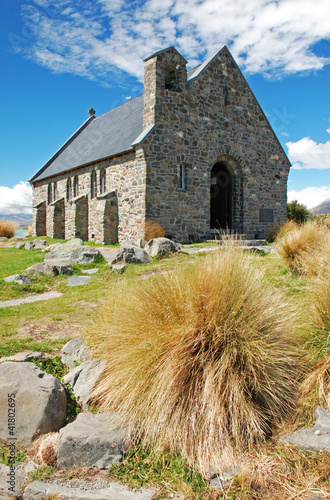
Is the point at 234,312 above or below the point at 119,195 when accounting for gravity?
below

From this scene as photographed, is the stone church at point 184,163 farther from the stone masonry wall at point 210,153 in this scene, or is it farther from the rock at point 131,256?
the rock at point 131,256

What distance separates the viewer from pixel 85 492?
8.96 ft

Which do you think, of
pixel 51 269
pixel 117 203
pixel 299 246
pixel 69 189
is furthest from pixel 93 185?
pixel 299 246

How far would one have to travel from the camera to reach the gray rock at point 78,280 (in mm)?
8320

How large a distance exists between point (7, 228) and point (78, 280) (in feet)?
59.7

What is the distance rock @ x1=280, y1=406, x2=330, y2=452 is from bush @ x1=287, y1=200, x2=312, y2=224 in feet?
63.2

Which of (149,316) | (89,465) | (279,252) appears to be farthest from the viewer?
(279,252)

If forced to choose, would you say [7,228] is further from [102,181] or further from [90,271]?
[90,271]

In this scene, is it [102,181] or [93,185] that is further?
[93,185]

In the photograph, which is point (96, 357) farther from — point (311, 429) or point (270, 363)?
point (311, 429)

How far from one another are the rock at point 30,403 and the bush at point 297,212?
1979 centimetres

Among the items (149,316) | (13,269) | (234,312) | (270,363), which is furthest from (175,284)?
(13,269)

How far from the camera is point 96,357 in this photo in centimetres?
412

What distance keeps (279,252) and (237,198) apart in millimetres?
9598
